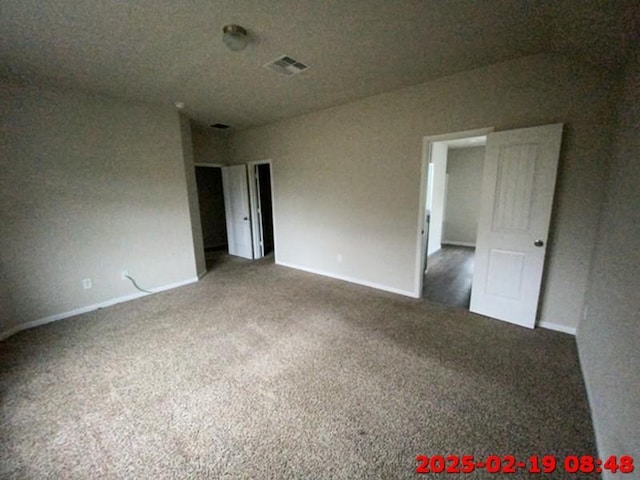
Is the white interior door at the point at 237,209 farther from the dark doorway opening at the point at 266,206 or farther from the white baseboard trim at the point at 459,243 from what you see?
the white baseboard trim at the point at 459,243

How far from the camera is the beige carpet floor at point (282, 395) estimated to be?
56.7 inches

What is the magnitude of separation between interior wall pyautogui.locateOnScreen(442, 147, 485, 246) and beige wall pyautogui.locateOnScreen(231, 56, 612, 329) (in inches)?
158

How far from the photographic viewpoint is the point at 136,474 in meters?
1.36

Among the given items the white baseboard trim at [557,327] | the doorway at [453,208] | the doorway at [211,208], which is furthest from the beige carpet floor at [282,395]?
the doorway at [211,208]

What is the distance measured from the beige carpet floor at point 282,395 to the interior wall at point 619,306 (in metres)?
0.22

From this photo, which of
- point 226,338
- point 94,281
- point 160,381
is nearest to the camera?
point 160,381

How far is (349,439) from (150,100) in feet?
14.3

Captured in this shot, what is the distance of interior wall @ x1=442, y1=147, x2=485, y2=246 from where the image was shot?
6324 millimetres

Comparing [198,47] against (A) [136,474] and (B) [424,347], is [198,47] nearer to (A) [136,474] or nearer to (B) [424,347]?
(A) [136,474]

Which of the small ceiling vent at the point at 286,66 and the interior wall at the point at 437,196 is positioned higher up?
the small ceiling vent at the point at 286,66

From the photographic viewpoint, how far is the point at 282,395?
1.88m

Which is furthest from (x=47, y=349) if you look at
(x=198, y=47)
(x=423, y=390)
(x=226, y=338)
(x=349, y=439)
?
(x=423, y=390)

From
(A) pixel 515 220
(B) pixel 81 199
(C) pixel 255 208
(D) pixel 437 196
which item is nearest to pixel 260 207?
(C) pixel 255 208
